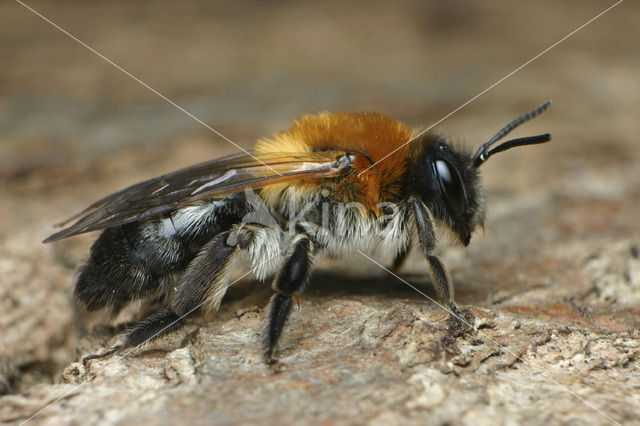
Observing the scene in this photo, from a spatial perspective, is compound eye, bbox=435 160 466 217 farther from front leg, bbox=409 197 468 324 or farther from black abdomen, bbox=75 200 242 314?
black abdomen, bbox=75 200 242 314

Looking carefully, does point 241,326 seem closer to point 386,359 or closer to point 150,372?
point 150,372

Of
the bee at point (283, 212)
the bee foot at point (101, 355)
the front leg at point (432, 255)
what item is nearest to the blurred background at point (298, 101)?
the front leg at point (432, 255)

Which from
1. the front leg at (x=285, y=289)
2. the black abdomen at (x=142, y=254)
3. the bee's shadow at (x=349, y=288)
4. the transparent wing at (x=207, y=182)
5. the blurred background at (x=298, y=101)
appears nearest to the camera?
the front leg at (x=285, y=289)

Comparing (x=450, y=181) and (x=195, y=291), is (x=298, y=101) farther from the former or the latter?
(x=195, y=291)

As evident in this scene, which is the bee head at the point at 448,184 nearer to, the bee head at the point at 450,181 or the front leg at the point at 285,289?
the bee head at the point at 450,181

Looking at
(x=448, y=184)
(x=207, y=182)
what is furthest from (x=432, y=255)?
(x=207, y=182)

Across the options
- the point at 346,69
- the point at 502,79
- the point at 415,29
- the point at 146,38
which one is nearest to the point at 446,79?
the point at 502,79
